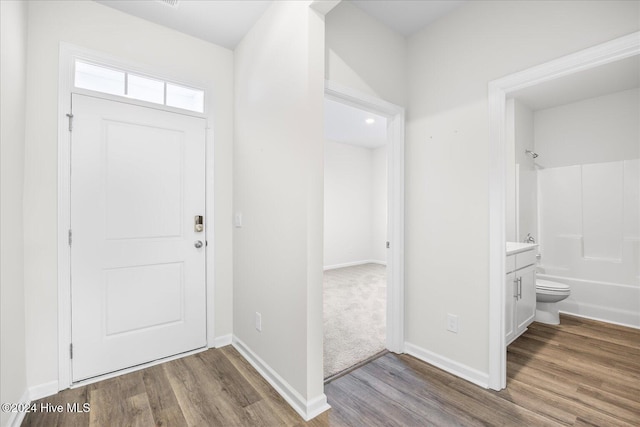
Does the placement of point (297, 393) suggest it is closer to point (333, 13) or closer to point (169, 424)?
point (169, 424)

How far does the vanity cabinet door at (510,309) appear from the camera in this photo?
2457mm

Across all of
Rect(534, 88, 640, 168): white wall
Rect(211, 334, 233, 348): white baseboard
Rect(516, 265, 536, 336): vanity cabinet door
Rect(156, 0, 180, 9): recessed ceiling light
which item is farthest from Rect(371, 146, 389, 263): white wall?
Rect(156, 0, 180, 9): recessed ceiling light

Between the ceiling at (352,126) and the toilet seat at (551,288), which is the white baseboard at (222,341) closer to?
the ceiling at (352,126)

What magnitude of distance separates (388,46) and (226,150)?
5.62ft

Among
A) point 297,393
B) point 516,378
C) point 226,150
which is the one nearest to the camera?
point 297,393

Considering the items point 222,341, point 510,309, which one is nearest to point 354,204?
point 510,309

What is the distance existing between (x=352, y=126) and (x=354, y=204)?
208 cm

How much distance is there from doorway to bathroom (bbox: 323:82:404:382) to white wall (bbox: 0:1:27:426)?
1786 millimetres

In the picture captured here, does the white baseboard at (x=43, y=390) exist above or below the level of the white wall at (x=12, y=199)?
below

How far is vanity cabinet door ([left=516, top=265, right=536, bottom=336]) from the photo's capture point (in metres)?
2.68

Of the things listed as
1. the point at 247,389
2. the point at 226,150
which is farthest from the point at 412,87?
the point at 247,389

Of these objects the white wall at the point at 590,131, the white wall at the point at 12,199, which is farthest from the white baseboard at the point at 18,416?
the white wall at the point at 590,131

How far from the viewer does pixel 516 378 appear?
204 cm

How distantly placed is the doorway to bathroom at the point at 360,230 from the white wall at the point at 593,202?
2.23m
